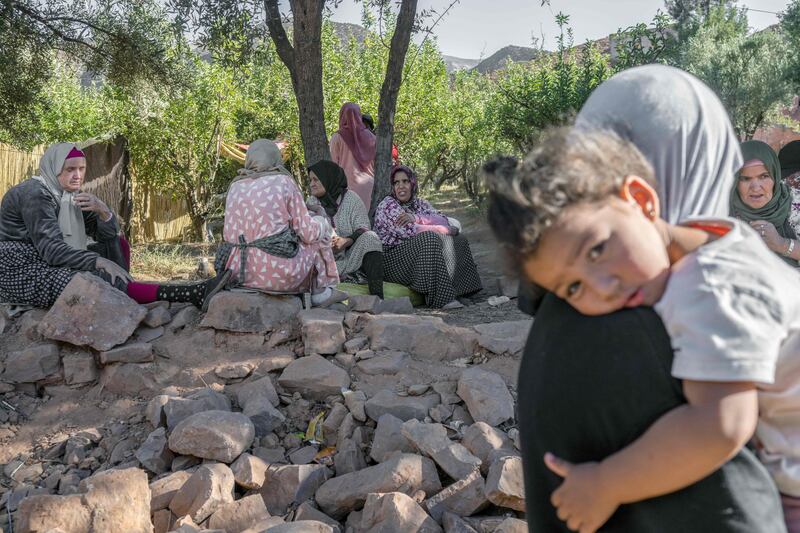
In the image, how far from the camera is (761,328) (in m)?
0.98

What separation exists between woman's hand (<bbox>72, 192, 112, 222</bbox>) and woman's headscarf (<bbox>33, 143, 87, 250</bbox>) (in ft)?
0.12

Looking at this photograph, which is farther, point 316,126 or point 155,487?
point 316,126

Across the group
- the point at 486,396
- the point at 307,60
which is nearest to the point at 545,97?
the point at 307,60

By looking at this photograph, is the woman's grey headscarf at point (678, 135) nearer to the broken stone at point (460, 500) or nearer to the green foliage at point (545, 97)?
the broken stone at point (460, 500)

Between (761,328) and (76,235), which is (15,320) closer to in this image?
(76,235)

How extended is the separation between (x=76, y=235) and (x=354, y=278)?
7.73ft

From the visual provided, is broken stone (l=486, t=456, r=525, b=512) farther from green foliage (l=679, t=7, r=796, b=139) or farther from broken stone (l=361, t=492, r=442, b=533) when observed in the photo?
green foliage (l=679, t=7, r=796, b=139)

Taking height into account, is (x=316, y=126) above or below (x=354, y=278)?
above

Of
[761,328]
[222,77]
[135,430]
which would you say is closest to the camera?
[761,328]

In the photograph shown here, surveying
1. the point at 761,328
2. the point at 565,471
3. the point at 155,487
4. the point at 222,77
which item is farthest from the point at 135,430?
the point at 222,77

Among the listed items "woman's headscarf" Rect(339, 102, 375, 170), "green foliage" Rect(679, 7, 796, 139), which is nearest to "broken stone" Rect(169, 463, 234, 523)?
"woman's headscarf" Rect(339, 102, 375, 170)

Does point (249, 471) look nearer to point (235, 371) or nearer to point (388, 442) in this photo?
A: point (388, 442)

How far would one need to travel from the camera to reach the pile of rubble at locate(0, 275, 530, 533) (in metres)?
2.86

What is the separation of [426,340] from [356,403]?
780 millimetres
